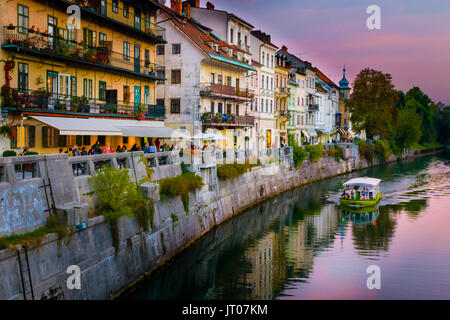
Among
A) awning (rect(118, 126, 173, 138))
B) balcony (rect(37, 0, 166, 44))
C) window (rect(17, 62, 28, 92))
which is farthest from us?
awning (rect(118, 126, 173, 138))

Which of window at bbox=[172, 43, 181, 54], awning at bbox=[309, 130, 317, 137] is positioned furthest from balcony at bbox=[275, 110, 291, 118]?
window at bbox=[172, 43, 181, 54]

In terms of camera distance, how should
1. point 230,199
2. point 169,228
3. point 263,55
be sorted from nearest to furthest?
point 169,228 < point 230,199 < point 263,55

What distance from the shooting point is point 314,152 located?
55750mm

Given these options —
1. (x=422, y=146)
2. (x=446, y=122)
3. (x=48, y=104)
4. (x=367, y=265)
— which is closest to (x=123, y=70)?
(x=48, y=104)

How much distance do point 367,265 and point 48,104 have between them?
1870 cm

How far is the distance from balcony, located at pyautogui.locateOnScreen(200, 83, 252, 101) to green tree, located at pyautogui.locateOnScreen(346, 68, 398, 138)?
3412cm

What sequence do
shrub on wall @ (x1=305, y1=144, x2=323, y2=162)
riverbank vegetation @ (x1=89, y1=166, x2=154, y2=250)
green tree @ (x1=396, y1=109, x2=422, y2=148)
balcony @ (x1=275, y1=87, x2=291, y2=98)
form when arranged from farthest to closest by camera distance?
green tree @ (x1=396, y1=109, x2=422, y2=148)
balcony @ (x1=275, y1=87, x2=291, y2=98)
shrub on wall @ (x1=305, y1=144, x2=323, y2=162)
riverbank vegetation @ (x1=89, y1=166, x2=154, y2=250)

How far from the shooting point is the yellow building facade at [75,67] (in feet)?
84.6

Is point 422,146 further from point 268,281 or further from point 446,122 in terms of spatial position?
point 268,281

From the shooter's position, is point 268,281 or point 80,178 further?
point 268,281

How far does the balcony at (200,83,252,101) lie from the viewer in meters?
46.1

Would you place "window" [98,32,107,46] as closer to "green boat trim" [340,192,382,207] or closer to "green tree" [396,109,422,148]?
"green boat trim" [340,192,382,207]

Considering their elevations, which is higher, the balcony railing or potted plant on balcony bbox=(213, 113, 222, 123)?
the balcony railing

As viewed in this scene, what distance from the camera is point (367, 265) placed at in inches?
982
